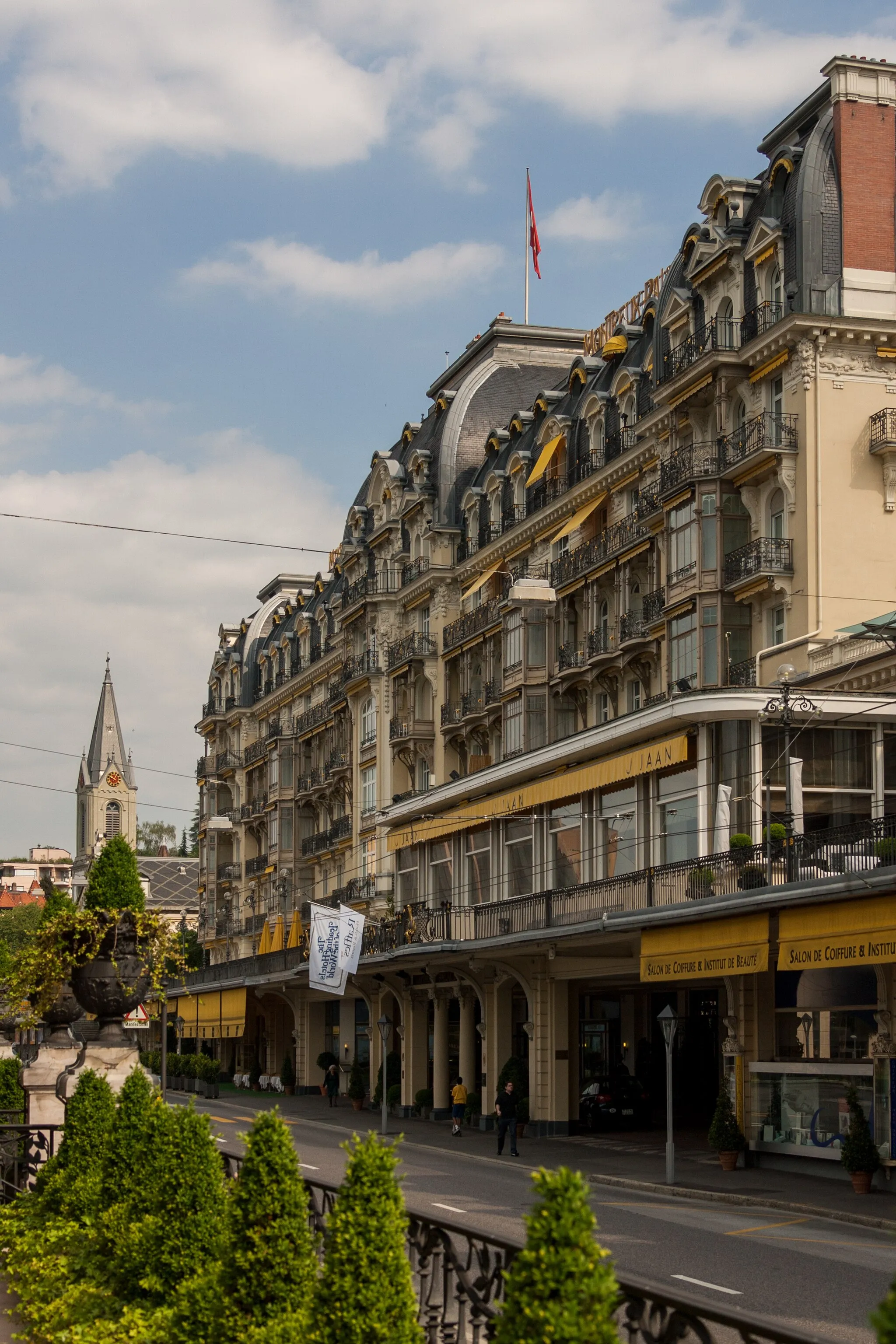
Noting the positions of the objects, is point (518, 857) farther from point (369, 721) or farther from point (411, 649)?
point (369, 721)

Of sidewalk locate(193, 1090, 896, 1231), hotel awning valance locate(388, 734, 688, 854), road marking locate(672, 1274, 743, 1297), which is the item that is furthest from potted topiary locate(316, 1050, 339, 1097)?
road marking locate(672, 1274, 743, 1297)

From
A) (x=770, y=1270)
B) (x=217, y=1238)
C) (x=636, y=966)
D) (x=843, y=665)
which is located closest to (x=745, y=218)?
(x=843, y=665)

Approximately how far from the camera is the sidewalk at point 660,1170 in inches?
1002

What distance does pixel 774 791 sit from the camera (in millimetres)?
33375

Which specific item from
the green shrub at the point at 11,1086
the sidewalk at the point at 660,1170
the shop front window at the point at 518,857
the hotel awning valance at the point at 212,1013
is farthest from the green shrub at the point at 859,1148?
the hotel awning valance at the point at 212,1013

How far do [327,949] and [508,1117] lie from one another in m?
8.93

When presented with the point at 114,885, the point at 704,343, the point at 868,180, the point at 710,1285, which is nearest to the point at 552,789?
the point at 704,343

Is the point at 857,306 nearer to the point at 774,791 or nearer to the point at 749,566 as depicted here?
the point at 749,566

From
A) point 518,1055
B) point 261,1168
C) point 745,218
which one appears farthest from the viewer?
point 518,1055

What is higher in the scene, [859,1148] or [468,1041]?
[859,1148]

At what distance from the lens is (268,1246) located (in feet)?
30.9

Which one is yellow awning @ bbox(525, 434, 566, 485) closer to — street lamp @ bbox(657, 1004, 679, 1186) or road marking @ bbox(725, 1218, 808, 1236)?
street lamp @ bbox(657, 1004, 679, 1186)

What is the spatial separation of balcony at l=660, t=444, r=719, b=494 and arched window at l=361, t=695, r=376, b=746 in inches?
935

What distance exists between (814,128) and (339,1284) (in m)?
34.0
